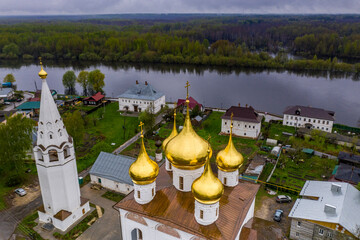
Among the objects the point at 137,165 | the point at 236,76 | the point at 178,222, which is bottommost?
the point at 236,76

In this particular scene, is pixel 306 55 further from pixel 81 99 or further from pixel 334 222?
pixel 334 222

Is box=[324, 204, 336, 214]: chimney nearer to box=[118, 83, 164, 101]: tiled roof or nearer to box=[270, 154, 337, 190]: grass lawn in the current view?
box=[270, 154, 337, 190]: grass lawn

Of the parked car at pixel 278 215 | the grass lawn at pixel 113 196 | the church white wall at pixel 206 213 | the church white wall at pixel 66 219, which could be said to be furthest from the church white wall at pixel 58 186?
the parked car at pixel 278 215

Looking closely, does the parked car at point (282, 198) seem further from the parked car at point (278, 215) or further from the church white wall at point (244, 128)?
the church white wall at point (244, 128)

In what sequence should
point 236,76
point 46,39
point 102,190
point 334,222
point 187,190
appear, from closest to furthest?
point 187,190 → point 334,222 → point 102,190 → point 236,76 → point 46,39

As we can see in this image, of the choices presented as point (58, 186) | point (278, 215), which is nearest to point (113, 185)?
point (58, 186)

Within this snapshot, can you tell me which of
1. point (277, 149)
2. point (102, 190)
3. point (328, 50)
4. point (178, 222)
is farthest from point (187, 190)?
point (328, 50)

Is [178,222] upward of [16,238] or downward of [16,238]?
upward
